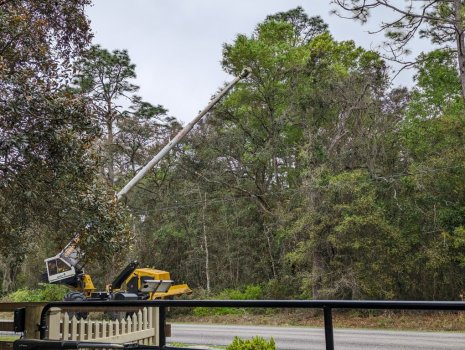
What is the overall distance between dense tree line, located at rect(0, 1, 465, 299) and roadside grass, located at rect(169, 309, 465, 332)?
1.48m

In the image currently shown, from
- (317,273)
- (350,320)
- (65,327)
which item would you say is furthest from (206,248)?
(65,327)

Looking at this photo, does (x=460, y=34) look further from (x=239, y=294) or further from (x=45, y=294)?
(x=45, y=294)

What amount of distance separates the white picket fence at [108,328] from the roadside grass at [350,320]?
3680 millimetres

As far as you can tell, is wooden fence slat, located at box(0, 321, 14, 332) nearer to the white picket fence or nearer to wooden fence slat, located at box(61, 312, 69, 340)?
the white picket fence

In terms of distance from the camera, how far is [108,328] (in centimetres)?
540

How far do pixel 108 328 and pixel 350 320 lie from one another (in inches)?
300

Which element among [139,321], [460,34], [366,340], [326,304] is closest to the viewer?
[326,304]

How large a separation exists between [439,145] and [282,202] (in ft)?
21.5

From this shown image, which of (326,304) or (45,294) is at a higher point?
(326,304)

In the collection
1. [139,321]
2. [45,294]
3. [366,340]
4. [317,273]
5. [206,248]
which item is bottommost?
[366,340]

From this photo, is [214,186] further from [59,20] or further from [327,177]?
[59,20]

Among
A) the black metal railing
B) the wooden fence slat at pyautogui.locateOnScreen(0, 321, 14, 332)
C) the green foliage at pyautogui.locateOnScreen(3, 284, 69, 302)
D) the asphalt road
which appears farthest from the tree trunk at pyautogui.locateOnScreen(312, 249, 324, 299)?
the black metal railing

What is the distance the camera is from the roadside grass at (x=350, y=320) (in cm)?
920

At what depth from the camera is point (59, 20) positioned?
6.52 meters
